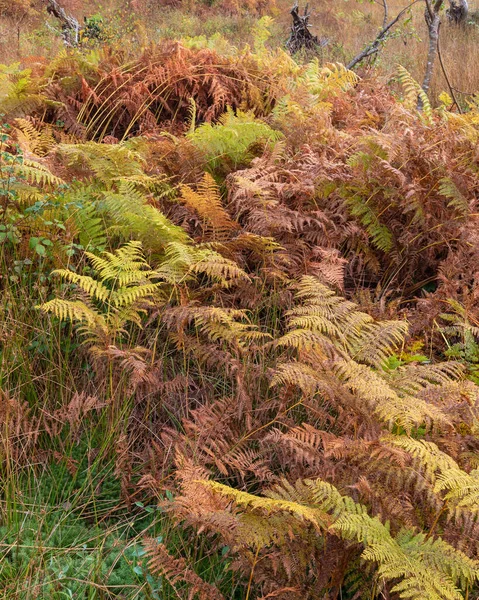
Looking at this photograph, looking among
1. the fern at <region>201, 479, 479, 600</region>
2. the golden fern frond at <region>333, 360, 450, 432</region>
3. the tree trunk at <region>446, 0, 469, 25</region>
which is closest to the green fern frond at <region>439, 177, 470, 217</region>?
the golden fern frond at <region>333, 360, 450, 432</region>

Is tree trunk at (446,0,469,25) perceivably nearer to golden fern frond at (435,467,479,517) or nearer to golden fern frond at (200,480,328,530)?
golden fern frond at (435,467,479,517)

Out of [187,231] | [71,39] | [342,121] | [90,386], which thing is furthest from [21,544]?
[71,39]

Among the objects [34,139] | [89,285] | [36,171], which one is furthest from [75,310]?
[34,139]

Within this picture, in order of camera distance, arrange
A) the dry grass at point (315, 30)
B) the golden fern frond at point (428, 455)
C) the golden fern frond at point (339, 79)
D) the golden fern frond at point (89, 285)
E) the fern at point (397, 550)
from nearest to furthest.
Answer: the fern at point (397, 550)
the golden fern frond at point (428, 455)
the golden fern frond at point (89, 285)
the golden fern frond at point (339, 79)
the dry grass at point (315, 30)

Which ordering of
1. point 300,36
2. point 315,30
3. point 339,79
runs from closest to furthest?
1. point 339,79
2. point 300,36
3. point 315,30

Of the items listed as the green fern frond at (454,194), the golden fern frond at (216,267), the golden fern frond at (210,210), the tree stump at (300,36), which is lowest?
the golden fern frond at (216,267)

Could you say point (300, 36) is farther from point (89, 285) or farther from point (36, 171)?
point (89, 285)

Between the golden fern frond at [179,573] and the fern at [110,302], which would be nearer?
the golden fern frond at [179,573]

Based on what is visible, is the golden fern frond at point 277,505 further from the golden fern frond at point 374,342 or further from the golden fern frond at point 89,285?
the golden fern frond at point 89,285

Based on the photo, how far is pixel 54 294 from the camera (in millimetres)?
2959

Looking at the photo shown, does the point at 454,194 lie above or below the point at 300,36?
below

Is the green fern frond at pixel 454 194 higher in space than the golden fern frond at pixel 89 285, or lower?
higher

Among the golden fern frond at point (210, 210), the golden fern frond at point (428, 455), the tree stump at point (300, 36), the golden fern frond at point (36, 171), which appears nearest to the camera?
the golden fern frond at point (428, 455)

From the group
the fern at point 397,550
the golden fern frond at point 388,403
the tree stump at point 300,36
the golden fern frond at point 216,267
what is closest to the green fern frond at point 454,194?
the golden fern frond at point 216,267
